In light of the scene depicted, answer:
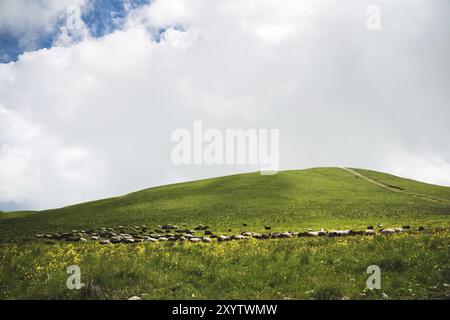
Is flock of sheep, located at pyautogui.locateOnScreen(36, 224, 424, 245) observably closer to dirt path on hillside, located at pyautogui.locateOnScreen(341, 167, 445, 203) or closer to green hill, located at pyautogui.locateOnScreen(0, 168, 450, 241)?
green hill, located at pyautogui.locateOnScreen(0, 168, 450, 241)

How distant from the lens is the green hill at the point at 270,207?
1880 inches

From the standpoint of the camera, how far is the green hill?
4775 cm

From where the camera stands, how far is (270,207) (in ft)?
192

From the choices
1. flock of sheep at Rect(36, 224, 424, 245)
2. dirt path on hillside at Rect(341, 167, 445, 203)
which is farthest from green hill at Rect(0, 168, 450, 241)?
flock of sheep at Rect(36, 224, 424, 245)

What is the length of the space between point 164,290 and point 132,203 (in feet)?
201

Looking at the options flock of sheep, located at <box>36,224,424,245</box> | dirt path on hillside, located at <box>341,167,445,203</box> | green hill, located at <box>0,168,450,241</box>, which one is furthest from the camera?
dirt path on hillside, located at <box>341,167,445,203</box>

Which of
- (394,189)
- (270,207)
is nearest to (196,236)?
Result: (270,207)

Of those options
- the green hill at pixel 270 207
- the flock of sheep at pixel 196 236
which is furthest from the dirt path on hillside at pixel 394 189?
the flock of sheep at pixel 196 236

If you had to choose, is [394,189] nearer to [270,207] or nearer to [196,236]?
[270,207]

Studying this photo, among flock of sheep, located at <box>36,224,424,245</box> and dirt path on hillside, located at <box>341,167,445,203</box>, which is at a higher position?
dirt path on hillside, located at <box>341,167,445,203</box>
